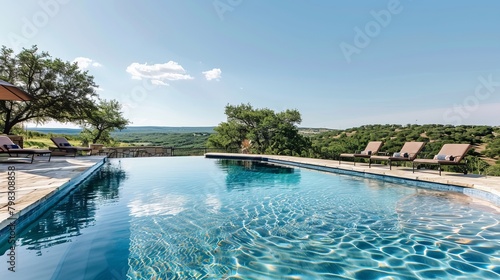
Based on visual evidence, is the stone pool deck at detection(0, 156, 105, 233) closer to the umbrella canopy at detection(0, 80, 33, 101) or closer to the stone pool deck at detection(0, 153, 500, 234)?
the stone pool deck at detection(0, 153, 500, 234)

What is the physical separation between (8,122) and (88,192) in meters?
13.5

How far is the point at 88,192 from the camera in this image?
6660 millimetres

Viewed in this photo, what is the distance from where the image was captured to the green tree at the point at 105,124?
20.9 metres

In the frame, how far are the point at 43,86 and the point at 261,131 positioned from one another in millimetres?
14543

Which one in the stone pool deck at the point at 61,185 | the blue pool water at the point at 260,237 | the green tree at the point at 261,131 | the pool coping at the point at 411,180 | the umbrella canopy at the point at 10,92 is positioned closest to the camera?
the blue pool water at the point at 260,237

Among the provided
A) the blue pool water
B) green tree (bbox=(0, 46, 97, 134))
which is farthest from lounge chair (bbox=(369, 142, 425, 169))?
green tree (bbox=(0, 46, 97, 134))

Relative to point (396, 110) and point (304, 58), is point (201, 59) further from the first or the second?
point (396, 110)

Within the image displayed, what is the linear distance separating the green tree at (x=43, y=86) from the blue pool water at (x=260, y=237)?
13.1 m

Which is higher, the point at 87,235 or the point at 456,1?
the point at 456,1

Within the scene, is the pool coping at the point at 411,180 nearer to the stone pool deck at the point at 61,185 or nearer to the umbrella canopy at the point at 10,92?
the stone pool deck at the point at 61,185

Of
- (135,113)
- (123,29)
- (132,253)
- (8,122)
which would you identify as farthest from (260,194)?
(135,113)

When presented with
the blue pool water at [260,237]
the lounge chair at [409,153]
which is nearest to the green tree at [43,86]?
the blue pool water at [260,237]

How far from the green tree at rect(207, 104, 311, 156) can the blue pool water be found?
13.1 m

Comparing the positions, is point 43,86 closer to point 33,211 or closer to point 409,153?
point 33,211
